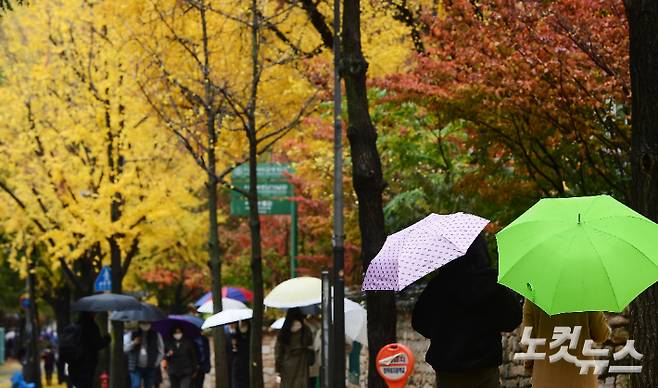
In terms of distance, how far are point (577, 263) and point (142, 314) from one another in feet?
50.8

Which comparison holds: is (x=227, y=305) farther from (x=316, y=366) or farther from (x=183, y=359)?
(x=316, y=366)

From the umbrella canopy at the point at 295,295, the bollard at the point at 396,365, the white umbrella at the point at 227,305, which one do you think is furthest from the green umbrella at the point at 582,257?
the white umbrella at the point at 227,305

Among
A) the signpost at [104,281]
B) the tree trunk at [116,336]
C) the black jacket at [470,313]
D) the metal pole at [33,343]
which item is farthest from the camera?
the metal pole at [33,343]

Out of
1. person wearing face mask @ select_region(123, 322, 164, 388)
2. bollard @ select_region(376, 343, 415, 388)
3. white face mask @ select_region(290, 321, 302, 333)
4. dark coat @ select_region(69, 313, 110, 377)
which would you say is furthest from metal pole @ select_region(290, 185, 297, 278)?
bollard @ select_region(376, 343, 415, 388)

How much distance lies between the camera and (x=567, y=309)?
7059 mm

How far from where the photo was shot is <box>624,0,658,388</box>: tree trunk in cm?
925

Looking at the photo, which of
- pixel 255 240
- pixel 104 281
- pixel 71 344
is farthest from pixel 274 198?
pixel 71 344

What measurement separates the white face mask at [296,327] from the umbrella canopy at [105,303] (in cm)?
498

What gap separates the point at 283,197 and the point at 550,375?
2252 cm

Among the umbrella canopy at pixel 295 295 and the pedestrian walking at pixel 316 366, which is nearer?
the umbrella canopy at pixel 295 295

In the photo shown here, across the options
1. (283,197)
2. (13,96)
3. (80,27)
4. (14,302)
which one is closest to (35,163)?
(13,96)

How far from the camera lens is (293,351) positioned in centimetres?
1537

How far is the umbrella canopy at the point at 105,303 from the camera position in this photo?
19.8 meters

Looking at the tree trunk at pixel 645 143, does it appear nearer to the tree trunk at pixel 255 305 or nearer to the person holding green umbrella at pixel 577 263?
the person holding green umbrella at pixel 577 263
